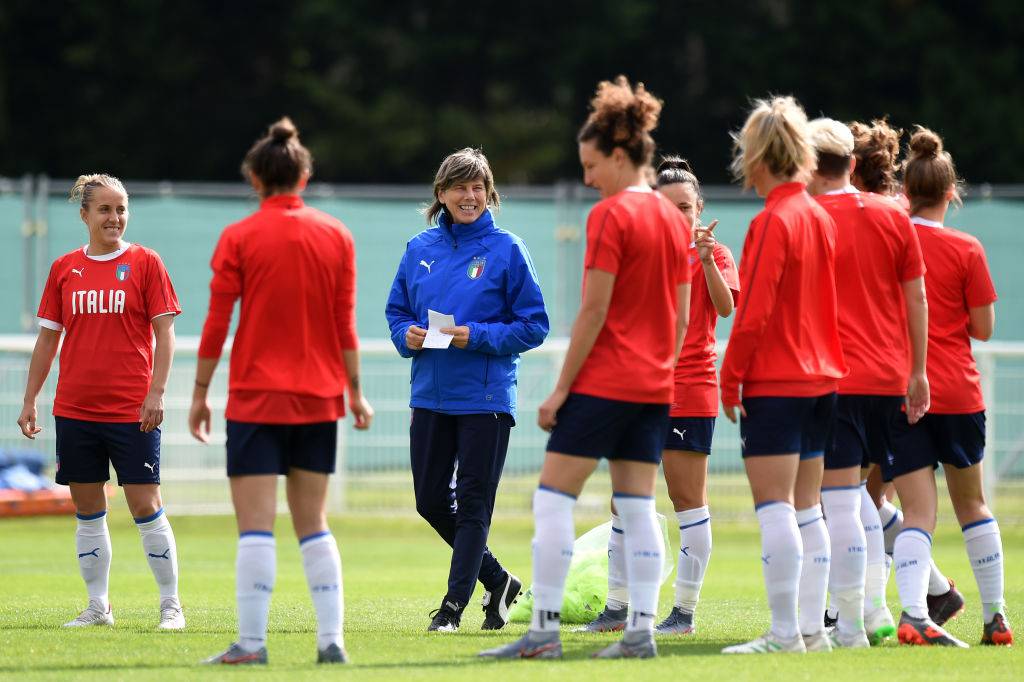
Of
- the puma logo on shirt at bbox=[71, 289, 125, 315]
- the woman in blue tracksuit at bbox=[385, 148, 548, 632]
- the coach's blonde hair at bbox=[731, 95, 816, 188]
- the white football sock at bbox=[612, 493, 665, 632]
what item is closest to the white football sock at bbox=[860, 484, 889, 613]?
the white football sock at bbox=[612, 493, 665, 632]

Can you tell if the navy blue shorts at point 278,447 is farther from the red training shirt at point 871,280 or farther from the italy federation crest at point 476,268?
the red training shirt at point 871,280

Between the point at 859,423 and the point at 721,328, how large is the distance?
11.7 meters

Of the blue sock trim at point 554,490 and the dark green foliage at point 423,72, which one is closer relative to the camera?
the blue sock trim at point 554,490

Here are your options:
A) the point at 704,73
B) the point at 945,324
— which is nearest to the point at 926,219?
the point at 945,324

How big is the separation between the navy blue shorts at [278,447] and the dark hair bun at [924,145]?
9.75 feet

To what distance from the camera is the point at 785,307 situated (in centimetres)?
631

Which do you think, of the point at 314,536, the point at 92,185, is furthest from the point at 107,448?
the point at 314,536

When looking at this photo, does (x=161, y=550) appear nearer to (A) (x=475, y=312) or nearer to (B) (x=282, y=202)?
(A) (x=475, y=312)

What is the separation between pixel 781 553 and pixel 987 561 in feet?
4.69

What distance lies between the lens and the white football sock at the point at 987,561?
23.5ft

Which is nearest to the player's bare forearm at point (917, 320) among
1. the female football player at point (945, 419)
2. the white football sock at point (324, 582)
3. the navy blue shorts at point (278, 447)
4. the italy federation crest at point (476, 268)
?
the female football player at point (945, 419)

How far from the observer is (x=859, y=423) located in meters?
6.76

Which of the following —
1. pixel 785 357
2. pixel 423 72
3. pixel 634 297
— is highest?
pixel 423 72

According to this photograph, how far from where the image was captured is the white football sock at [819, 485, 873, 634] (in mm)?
6672
